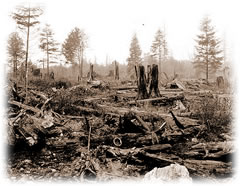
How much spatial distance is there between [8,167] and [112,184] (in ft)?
8.86

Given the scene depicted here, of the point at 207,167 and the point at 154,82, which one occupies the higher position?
the point at 154,82

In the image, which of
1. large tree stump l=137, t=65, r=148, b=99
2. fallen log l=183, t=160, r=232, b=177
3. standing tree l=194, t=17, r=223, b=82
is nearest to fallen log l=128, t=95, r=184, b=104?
large tree stump l=137, t=65, r=148, b=99

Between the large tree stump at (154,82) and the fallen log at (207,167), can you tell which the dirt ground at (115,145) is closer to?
the fallen log at (207,167)

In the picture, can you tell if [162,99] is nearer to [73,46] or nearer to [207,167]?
[207,167]

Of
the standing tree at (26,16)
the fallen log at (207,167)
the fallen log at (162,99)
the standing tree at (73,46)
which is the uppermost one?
the standing tree at (73,46)

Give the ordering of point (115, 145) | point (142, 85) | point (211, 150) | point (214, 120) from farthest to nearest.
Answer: point (142, 85)
point (214, 120)
point (115, 145)
point (211, 150)

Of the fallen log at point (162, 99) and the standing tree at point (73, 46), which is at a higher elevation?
the standing tree at point (73, 46)

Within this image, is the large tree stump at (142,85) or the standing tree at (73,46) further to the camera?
the standing tree at (73,46)

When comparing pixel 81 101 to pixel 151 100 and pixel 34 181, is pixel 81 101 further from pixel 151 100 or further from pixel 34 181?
pixel 34 181

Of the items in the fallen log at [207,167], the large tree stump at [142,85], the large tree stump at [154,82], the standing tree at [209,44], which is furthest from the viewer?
the standing tree at [209,44]

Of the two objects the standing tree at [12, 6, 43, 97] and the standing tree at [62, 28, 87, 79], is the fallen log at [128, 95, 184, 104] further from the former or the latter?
the standing tree at [62, 28, 87, 79]

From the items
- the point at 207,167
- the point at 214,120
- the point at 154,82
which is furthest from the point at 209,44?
the point at 207,167

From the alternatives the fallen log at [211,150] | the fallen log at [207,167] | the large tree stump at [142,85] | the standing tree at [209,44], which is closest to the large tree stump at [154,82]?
the large tree stump at [142,85]

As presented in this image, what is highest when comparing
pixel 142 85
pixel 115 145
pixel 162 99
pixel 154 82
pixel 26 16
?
pixel 26 16
